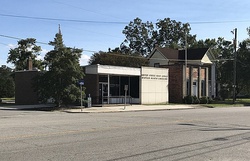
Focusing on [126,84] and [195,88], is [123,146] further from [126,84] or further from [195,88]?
[195,88]

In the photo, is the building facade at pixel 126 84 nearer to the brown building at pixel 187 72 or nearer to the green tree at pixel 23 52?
the brown building at pixel 187 72

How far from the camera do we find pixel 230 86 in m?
61.9

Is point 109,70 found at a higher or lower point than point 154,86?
higher

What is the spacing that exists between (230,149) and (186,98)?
3407 centimetres

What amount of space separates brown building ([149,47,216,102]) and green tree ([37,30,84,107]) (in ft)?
57.1

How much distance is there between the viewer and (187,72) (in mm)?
44750

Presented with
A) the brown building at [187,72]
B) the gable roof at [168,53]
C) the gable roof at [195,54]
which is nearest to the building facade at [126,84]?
the brown building at [187,72]

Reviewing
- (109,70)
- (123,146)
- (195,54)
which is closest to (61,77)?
(109,70)

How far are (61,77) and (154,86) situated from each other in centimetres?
1400

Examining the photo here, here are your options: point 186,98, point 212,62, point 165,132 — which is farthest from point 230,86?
point 165,132

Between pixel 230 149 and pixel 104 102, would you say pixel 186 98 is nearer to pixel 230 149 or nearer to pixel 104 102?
pixel 104 102

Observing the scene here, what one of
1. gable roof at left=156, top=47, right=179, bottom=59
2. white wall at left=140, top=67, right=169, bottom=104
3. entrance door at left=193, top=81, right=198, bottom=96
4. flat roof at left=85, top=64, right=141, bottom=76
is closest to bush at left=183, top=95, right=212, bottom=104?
entrance door at left=193, top=81, right=198, bottom=96

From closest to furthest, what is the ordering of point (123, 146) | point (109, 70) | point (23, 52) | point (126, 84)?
point (123, 146) → point (109, 70) → point (126, 84) → point (23, 52)

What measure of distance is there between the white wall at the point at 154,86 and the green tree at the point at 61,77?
33.6 ft
